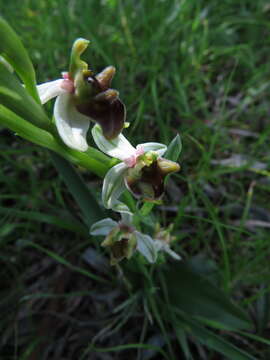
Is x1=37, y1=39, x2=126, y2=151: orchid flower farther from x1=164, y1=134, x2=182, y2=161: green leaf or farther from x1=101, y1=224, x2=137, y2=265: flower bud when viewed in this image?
x1=101, y1=224, x2=137, y2=265: flower bud

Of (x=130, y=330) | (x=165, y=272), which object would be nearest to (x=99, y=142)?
(x=165, y=272)

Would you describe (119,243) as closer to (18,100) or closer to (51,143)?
(51,143)

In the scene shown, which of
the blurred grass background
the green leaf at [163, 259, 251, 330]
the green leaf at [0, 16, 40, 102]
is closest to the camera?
the green leaf at [0, 16, 40, 102]

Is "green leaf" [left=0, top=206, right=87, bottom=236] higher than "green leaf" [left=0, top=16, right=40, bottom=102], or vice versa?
"green leaf" [left=0, top=16, right=40, bottom=102]

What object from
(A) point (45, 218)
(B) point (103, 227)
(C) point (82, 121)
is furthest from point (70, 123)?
(A) point (45, 218)

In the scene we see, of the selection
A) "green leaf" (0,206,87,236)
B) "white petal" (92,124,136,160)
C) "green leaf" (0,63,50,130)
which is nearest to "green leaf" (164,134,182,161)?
"white petal" (92,124,136,160)

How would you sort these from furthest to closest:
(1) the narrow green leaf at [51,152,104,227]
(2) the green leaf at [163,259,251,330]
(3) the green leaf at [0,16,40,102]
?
(2) the green leaf at [163,259,251,330] → (1) the narrow green leaf at [51,152,104,227] → (3) the green leaf at [0,16,40,102]
